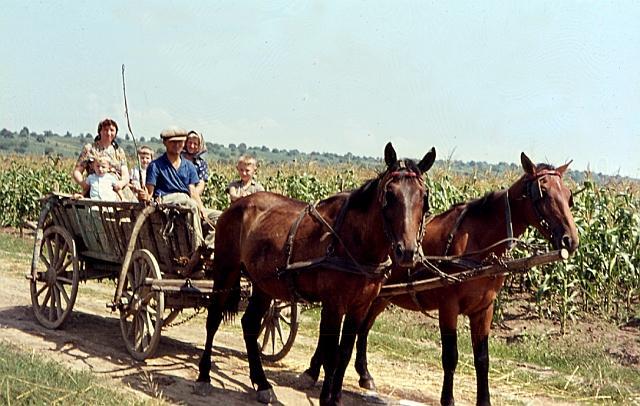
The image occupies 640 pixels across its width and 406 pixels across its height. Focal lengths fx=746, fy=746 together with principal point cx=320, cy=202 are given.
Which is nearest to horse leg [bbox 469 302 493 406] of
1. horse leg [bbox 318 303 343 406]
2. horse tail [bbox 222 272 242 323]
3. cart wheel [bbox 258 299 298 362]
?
horse leg [bbox 318 303 343 406]

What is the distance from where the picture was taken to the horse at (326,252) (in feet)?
Answer: 18.5

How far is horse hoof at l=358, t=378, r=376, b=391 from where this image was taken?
7633 mm

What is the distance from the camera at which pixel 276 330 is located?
9.11 metres

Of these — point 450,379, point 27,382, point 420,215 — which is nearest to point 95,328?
point 27,382

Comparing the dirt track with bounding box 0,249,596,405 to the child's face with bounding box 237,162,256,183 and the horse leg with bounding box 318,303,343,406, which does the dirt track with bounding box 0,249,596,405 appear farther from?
the child's face with bounding box 237,162,256,183

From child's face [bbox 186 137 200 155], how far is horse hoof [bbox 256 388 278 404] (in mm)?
3970

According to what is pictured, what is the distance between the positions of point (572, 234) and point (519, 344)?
4159mm

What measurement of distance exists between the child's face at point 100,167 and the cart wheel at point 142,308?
5.68 ft

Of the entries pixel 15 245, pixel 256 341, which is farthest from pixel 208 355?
pixel 15 245

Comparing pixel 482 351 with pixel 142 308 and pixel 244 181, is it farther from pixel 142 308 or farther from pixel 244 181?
pixel 244 181

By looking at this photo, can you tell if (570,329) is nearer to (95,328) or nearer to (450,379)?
(450,379)

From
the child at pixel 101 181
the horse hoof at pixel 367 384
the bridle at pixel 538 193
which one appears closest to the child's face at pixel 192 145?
the child at pixel 101 181

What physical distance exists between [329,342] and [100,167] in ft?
15.8

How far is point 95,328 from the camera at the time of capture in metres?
9.70
